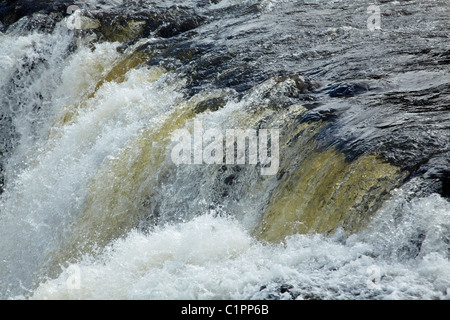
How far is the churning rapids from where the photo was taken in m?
3.23

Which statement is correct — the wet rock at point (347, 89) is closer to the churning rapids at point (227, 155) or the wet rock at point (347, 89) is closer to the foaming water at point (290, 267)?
the churning rapids at point (227, 155)

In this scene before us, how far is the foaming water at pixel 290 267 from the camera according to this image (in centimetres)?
291

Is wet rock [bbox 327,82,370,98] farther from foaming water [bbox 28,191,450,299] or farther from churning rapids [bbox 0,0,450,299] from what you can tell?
foaming water [bbox 28,191,450,299]

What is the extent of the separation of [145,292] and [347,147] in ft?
6.36

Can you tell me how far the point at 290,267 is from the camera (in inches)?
128

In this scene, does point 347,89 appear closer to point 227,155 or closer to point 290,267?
point 227,155

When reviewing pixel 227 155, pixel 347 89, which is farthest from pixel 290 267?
pixel 347 89

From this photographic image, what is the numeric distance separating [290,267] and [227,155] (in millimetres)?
1617

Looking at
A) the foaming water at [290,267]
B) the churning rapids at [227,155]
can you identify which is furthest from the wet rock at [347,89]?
the foaming water at [290,267]

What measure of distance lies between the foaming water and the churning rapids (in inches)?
0.5

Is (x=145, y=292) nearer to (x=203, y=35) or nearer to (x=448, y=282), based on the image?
(x=448, y=282)

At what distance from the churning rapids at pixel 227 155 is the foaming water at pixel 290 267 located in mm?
12

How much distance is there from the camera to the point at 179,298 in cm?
306
